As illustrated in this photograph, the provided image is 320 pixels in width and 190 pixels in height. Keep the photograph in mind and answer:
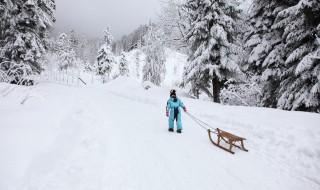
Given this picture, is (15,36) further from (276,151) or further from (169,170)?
(276,151)

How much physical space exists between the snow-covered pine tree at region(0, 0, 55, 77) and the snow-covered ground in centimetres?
1013

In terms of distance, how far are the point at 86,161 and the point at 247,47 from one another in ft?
45.7

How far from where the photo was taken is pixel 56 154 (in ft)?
22.1

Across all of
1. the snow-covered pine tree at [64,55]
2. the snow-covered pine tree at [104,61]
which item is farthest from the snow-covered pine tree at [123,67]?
the snow-covered pine tree at [64,55]

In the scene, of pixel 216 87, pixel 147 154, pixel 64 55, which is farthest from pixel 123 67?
pixel 147 154

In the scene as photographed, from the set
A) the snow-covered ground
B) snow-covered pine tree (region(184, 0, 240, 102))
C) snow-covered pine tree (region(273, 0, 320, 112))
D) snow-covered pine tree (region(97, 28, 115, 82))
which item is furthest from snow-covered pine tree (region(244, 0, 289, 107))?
snow-covered pine tree (region(97, 28, 115, 82))

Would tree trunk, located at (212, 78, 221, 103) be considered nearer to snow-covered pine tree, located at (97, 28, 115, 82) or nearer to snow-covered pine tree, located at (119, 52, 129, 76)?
snow-covered pine tree, located at (97, 28, 115, 82)

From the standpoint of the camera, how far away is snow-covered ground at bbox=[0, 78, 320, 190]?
18.6 ft

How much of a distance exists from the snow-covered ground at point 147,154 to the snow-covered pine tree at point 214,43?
5723 mm

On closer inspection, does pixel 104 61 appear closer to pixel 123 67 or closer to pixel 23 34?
pixel 123 67

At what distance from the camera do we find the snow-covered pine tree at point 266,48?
47.7 feet

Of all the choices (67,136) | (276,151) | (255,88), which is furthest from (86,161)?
(255,88)

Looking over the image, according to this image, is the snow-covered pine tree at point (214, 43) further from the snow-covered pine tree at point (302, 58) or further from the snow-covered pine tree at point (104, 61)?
the snow-covered pine tree at point (104, 61)

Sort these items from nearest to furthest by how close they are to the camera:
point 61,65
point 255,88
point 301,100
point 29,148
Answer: point 29,148
point 301,100
point 255,88
point 61,65
